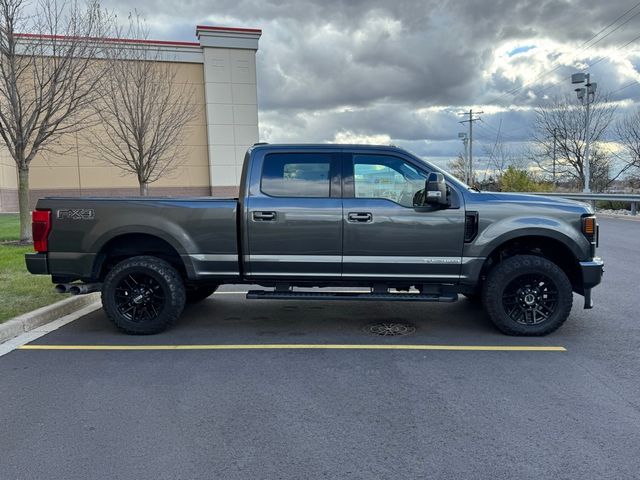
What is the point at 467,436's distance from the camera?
3.30 metres

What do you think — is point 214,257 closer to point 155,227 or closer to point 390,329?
point 155,227

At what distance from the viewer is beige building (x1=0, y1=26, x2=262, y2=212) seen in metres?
24.4

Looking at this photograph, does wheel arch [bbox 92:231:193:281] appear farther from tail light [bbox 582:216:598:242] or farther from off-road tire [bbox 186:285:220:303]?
tail light [bbox 582:216:598:242]

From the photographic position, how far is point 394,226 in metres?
5.32

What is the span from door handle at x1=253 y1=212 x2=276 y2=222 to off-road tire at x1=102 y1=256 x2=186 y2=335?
1.13 meters

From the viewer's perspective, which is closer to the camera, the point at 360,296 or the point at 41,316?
the point at 360,296

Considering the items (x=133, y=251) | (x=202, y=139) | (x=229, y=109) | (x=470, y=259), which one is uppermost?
(x=229, y=109)

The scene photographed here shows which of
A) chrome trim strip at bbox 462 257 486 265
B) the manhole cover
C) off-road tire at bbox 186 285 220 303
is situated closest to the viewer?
chrome trim strip at bbox 462 257 486 265

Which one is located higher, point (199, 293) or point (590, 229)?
point (590, 229)

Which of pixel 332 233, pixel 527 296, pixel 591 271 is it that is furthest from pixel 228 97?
pixel 591 271

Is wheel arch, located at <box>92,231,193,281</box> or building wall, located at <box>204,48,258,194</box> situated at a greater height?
building wall, located at <box>204,48,258,194</box>

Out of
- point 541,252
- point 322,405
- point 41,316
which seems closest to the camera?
point 322,405

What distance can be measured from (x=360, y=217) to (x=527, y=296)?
1988mm

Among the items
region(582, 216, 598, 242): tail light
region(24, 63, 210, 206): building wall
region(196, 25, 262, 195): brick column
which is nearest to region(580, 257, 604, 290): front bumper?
region(582, 216, 598, 242): tail light
